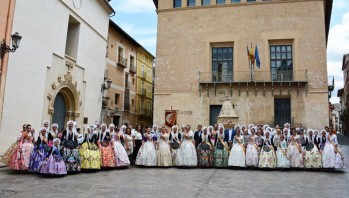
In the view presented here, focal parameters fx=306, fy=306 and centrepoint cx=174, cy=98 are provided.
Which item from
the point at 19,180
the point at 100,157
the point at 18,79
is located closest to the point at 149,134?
the point at 100,157

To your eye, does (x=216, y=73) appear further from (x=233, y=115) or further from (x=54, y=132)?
(x=54, y=132)

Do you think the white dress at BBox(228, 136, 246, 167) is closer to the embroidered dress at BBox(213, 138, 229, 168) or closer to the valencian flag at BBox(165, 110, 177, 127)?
the embroidered dress at BBox(213, 138, 229, 168)

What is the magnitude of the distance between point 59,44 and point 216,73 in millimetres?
12327

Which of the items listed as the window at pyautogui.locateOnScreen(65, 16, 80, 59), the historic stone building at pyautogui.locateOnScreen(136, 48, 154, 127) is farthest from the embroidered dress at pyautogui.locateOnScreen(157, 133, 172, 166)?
the historic stone building at pyautogui.locateOnScreen(136, 48, 154, 127)

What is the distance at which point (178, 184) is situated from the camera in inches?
305

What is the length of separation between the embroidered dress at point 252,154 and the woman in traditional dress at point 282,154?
717 millimetres

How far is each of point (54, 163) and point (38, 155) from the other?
2.78 feet

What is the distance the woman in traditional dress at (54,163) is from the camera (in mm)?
8766

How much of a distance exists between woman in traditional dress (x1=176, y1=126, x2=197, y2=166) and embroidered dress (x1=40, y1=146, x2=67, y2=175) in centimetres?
408

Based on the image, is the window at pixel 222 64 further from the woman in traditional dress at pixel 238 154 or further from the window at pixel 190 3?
the woman in traditional dress at pixel 238 154

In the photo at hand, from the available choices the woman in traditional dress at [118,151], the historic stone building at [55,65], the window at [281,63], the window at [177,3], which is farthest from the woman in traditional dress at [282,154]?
the window at [177,3]

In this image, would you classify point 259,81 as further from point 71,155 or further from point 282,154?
point 71,155

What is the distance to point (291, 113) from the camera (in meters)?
22.2

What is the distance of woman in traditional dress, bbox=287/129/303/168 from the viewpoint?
10688 millimetres
